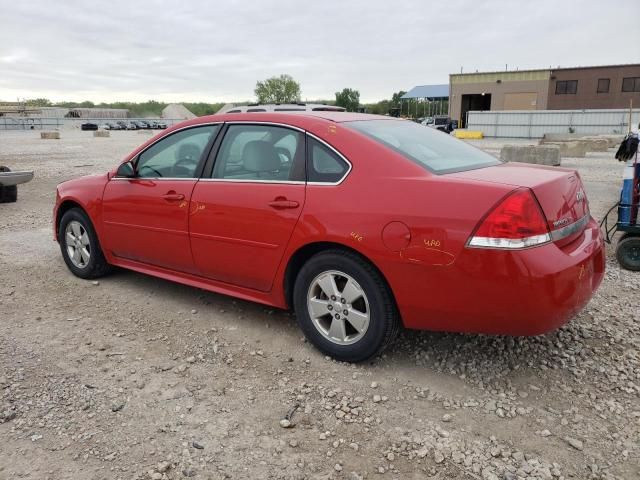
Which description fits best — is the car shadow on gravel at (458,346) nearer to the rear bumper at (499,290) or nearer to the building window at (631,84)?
the rear bumper at (499,290)

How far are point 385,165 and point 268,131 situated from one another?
1042 millimetres

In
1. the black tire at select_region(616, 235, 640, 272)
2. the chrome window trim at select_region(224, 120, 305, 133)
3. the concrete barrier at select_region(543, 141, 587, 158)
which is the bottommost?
the black tire at select_region(616, 235, 640, 272)

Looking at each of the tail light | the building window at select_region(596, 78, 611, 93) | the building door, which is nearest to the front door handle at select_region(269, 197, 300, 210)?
the tail light

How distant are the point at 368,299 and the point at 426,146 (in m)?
1.20

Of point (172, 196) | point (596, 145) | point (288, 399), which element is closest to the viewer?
point (288, 399)

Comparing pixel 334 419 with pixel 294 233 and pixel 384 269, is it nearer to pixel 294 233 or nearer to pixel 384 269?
pixel 384 269

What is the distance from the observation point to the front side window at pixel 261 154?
11.7ft

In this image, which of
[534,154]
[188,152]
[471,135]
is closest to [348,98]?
[471,135]

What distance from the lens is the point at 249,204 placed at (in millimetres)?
3637

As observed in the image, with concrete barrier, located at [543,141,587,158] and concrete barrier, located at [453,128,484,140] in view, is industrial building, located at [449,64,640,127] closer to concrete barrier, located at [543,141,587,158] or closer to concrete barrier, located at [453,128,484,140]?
concrete barrier, located at [453,128,484,140]

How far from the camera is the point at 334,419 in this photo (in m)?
2.86

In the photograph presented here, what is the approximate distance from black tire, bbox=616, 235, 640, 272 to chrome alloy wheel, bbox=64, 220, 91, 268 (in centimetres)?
533

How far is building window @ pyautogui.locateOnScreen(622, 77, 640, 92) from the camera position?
164ft

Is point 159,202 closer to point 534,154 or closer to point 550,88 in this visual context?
point 534,154
